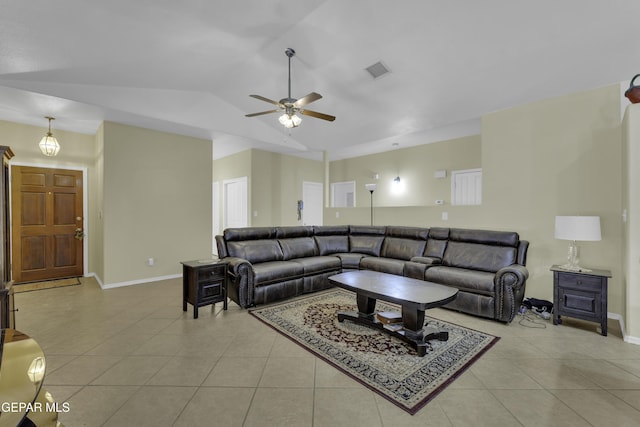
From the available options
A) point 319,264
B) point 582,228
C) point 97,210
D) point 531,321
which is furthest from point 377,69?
point 97,210

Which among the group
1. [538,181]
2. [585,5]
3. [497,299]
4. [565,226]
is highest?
[585,5]

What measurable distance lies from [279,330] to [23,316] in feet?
9.94

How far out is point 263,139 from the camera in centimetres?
567

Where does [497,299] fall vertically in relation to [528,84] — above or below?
below

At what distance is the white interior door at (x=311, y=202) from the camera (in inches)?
295

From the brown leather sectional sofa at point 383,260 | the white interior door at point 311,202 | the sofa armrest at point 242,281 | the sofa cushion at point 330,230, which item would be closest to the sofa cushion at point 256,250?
the brown leather sectional sofa at point 383,260

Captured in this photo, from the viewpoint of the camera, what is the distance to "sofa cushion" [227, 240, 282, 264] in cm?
399

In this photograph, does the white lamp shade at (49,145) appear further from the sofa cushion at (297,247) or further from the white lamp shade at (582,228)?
the white lamp shade at (582,228)

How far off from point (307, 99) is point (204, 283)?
94.4 inches

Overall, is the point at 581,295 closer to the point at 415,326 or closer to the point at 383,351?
the point at 415,326

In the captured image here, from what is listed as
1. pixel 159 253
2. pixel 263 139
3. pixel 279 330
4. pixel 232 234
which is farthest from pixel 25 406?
pixel 263 139

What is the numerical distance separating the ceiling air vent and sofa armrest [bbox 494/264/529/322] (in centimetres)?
281

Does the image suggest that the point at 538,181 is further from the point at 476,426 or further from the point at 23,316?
the point at 23,316

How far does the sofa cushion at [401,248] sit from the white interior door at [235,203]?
3.37 m
